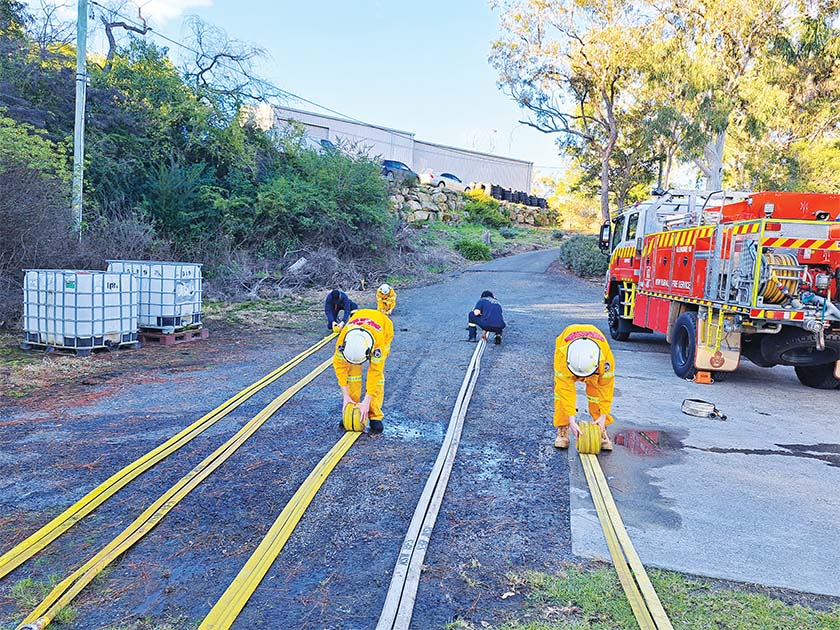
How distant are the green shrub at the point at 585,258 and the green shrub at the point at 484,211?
39.3ft

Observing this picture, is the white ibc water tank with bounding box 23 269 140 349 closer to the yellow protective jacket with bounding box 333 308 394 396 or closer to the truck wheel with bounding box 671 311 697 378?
the yellow protective jacket with bounding box 333 308 394 396

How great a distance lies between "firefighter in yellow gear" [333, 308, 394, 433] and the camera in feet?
18.2

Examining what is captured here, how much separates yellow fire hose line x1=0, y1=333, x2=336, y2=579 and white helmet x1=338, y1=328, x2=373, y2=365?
170 cm

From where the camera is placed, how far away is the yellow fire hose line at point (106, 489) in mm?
3645

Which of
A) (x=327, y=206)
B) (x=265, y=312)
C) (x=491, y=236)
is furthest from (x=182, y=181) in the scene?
(x=491, y=236)

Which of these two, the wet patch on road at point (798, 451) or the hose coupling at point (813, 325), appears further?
the hose coupling at point (813, 325)

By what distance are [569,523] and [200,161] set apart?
1960 cm

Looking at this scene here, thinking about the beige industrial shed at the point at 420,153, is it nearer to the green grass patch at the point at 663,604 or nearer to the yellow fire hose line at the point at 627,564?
the yellow fire hose line at the point at 627,564

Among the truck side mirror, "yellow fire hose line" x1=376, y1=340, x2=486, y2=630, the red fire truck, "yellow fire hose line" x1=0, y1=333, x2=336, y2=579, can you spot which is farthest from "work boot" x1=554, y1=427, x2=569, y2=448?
the truck side mirror

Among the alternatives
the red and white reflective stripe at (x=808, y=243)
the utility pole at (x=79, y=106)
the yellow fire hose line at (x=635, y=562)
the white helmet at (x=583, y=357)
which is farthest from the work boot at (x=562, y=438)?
the utility pole at (x=79, y=106)

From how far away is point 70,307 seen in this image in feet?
30.1

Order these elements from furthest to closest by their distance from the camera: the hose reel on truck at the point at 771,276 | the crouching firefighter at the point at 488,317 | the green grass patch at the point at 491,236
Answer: the green grass patch at the point at 491,236, the crouching firefighter at the point at 488,317, the hose reel on truck at the point at 771,276

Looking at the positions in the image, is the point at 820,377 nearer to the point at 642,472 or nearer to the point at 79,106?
the point at 642,472

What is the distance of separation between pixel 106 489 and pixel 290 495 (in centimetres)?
135
